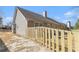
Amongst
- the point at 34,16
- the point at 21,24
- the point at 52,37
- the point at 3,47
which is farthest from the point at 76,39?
the point at 3,47

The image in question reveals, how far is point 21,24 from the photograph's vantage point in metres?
2.60

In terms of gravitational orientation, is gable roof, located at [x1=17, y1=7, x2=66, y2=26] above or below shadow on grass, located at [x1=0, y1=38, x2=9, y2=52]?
above

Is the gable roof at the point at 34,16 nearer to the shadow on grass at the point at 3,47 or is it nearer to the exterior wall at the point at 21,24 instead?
the exterior wall at the point at 21,24

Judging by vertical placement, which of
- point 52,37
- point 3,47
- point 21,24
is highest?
point 21,24

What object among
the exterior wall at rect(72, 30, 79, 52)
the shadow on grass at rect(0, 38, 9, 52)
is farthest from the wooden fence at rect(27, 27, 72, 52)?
the shadow on grass at rect(0, 38, 9, 52)

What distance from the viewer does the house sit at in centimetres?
259

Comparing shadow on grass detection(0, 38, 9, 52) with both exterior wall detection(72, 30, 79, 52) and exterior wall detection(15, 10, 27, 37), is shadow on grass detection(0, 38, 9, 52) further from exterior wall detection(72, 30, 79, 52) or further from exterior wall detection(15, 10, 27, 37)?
exterior wall detection(72, 30, 79, 52)

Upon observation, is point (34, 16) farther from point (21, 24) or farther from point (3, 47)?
point (3, 47)

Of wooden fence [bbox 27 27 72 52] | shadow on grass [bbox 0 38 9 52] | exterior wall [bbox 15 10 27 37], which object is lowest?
shadow on grass [bbox 0 38 9 52]

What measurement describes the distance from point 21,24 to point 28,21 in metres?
0.09

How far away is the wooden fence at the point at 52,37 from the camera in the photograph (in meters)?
2.56

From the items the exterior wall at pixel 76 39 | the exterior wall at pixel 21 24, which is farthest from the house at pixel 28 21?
the exterior wall at pixel 76 39

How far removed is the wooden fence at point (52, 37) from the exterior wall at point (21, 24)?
60mm
